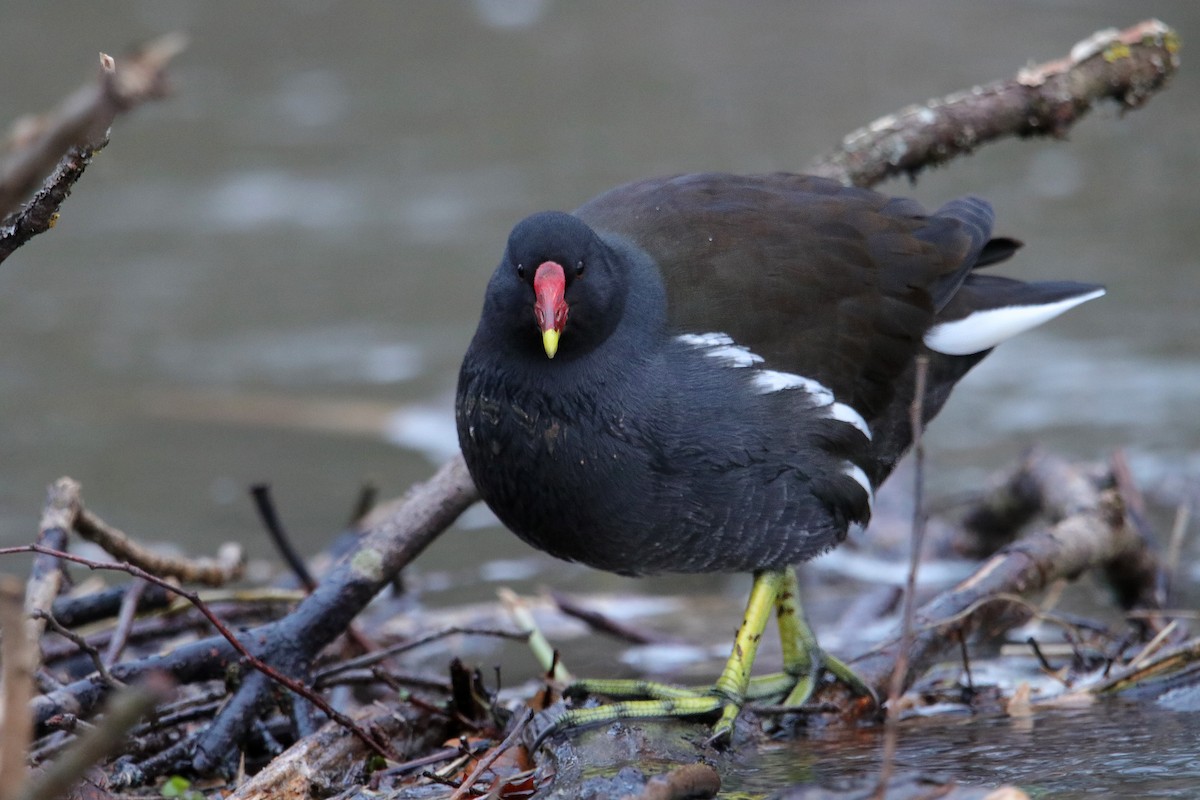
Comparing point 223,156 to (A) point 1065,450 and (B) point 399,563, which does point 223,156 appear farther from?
(B) point 399,563

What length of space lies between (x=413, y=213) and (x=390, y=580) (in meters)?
6.89

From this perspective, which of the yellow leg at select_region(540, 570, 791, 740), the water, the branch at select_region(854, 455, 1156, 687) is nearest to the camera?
the water

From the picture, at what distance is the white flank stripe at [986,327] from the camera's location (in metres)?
3.47

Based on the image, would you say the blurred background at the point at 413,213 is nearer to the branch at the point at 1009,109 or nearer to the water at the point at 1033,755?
the branch at the point at 1009,109

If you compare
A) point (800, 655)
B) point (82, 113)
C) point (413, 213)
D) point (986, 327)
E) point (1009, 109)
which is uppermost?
point (413, 213)

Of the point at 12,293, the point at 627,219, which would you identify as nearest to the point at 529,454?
the point at 627,219

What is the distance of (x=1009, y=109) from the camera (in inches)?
155

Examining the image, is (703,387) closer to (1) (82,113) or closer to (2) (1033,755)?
(2) (1033,755)

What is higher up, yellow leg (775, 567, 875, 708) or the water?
yellow leg (775, 567, 875, 708)

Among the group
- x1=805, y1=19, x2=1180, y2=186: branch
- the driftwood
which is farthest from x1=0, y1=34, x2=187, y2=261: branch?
x1=805, y1=19, x2=1180, y2=186: branch

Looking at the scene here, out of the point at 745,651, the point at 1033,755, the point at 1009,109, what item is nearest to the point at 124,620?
the point at 745,651

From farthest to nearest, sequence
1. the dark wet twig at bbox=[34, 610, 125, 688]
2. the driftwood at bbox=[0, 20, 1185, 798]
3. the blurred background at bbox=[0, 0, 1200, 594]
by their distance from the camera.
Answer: the blurred background at bbox=[0, 0, 1200, 594]
the driftwood at bbox=[0, 20, 1185, 798]
the dark wet twig at bbox=[34, 610, 125, 688]

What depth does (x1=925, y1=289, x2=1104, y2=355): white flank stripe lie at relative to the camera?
3.47 m

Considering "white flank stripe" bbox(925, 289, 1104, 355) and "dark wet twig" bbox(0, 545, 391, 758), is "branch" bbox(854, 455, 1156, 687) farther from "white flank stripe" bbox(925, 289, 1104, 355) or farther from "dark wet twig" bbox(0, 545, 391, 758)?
"dark wet twig" bbox(0, 545, 391, 758)
